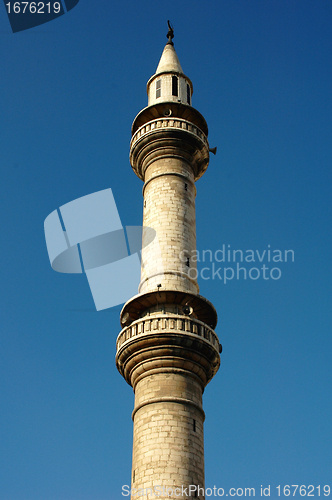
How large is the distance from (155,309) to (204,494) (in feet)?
17.8

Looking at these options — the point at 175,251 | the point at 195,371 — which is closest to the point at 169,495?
the point at 195,371

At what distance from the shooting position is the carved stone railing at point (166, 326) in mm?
16719

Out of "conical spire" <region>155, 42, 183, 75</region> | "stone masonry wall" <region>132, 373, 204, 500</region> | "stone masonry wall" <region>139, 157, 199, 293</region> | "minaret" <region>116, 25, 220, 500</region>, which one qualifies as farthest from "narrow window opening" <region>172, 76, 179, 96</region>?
"stone masonry wall" <region>132, 373, 204, 500</region>

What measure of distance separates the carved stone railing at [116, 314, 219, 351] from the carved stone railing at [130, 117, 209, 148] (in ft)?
26.8

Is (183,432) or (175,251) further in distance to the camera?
(175,251)

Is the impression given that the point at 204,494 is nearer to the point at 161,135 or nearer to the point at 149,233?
the point at 149,233

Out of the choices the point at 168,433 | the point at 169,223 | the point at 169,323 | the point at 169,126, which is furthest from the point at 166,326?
the point at 169,126

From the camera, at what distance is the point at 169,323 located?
16812 millimetres

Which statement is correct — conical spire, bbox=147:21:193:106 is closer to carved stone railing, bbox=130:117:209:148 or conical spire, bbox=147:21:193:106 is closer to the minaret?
the minaret

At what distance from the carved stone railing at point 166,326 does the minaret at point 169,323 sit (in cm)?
3

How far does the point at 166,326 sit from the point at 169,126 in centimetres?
855

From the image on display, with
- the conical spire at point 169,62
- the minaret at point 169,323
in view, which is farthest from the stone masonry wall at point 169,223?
the conical spire at point 169,62

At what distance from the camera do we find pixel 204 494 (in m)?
15.3

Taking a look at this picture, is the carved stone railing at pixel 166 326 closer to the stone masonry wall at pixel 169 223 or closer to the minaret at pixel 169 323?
the minaret at pixel 169 323
